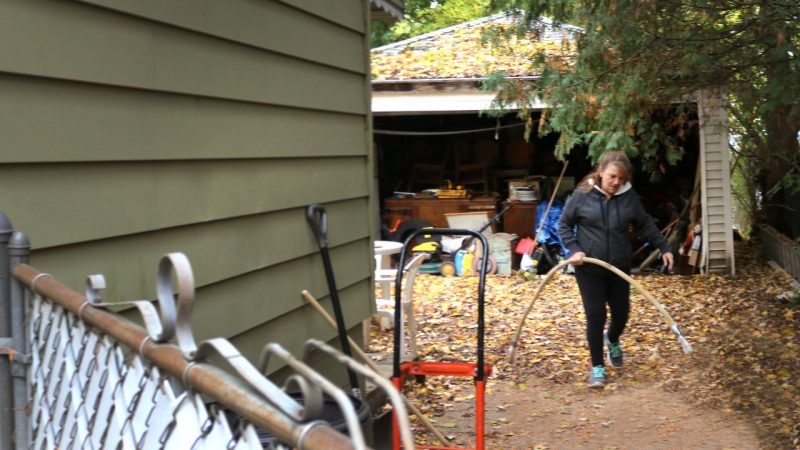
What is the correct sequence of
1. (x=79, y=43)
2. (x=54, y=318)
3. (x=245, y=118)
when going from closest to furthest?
(x=54, y=318), (x=79, y=43), (x=245, y=118)

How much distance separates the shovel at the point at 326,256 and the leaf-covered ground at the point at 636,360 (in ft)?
4.57

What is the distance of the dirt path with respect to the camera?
5688 millimetres

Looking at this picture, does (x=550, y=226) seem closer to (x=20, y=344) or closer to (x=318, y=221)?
(x=318, y=221)

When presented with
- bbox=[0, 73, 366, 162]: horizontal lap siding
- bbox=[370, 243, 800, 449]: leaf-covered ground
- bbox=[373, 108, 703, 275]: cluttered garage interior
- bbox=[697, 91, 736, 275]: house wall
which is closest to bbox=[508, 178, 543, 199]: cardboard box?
bbox=[373, 108, 703, 275]: cluttered garage interior

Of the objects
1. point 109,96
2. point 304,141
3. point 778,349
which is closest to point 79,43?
point 109,96

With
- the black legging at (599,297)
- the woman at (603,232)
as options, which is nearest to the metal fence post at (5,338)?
the woman at (603,232)

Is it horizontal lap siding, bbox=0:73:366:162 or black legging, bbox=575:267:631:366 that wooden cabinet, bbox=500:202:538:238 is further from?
horizontal lap siding, bbox=0:73:366:162

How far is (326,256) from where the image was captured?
4680 millimetres

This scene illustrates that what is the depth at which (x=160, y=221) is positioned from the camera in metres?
3.16

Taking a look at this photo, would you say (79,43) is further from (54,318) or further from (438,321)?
(438,321)

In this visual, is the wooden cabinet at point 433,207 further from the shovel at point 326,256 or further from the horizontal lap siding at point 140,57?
the horizontal lap siding at point 140,57

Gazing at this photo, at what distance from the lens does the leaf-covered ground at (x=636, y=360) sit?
6.14m

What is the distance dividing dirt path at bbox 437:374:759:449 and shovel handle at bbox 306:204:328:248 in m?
2.03

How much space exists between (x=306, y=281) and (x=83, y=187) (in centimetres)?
200
